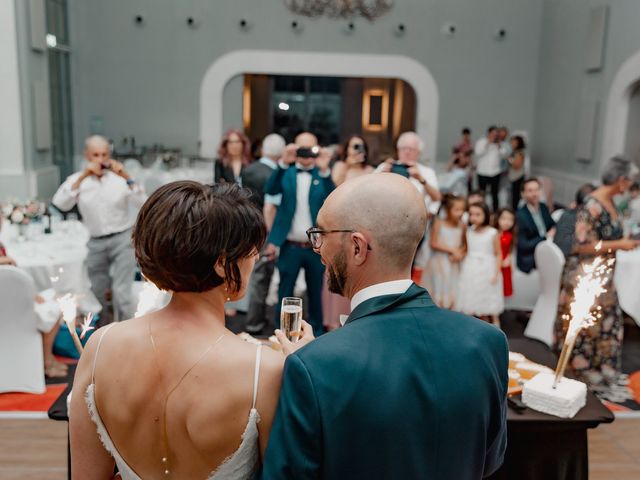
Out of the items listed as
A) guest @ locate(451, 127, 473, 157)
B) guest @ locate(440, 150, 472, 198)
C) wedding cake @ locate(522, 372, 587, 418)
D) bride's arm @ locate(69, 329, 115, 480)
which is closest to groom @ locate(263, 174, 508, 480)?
bride's arm @ locate(69, 329, 115, 480)

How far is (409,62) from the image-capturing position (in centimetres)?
1081

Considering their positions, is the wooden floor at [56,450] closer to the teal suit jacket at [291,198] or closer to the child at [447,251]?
the child at [447,251]

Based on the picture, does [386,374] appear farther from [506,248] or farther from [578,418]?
[506,248]

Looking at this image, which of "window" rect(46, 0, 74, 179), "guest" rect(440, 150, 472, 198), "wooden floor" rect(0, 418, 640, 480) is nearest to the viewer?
"wooden floor" rect(0, 418, 640, 480)

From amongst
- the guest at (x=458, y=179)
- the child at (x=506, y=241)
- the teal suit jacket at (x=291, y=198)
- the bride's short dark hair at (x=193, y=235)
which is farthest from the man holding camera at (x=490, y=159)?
the bride's short dark hair at (x=193, y=235)

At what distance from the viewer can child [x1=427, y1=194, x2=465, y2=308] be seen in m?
4.94

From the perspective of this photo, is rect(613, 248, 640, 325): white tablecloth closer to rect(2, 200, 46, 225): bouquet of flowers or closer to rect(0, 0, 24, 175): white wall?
rect(2, 200, 46, 225): bouquet of flowers

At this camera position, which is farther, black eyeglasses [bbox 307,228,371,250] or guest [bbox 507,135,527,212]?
guest [bbox 507,135,527,212]

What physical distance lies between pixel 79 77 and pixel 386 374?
10508 mm

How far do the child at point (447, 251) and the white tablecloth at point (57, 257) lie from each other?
99.2 inches

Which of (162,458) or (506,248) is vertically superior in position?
(162,458)

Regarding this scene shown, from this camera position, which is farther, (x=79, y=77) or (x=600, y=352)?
(x=79, y=77)

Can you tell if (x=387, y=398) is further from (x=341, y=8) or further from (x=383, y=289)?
(x=341, y=8)

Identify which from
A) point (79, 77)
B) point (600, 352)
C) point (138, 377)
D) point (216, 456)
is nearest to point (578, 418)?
point (216, 456)
